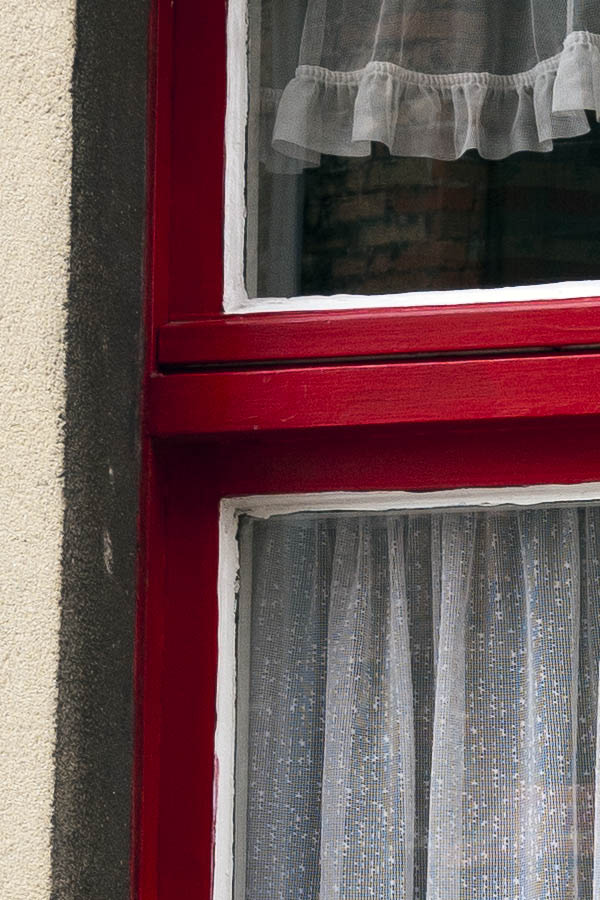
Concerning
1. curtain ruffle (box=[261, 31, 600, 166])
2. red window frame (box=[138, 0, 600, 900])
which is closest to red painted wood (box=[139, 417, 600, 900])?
red window frame (box=[138, 0, 600, 900])

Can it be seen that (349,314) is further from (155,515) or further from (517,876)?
(517,876)

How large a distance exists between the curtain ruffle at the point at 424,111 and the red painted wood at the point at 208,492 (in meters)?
0.41

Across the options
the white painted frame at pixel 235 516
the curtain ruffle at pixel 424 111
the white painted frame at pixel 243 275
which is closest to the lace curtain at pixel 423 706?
the white painted frame at pixel 235 516

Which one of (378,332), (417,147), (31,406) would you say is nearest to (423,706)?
(378,332)

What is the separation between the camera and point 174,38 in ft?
5.84

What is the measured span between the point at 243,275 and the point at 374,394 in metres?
0.29

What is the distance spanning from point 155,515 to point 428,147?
604 mm

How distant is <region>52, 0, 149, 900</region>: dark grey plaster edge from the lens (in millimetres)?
1483

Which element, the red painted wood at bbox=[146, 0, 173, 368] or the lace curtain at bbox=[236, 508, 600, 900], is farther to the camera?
the red painted wood at bbox=[146, 0, 173, 368]

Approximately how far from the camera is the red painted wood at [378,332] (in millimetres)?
1561

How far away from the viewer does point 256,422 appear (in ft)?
5.28

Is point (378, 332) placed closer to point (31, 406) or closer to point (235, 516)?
point (235, 516)

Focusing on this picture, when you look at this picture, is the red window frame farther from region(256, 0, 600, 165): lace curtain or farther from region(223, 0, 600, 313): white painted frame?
region(256, 0, 600, 165): lace curtain

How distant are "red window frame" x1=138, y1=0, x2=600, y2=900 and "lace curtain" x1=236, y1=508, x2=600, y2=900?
0.07m
